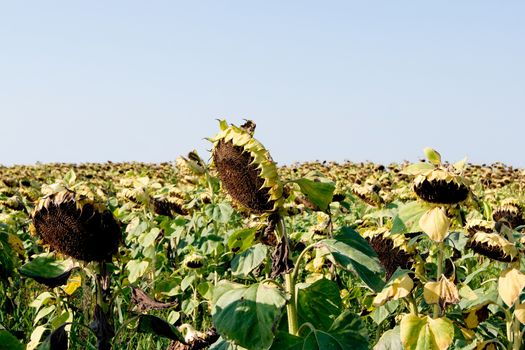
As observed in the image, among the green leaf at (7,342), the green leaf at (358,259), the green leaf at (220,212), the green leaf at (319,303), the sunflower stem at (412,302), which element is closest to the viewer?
the green leaf at (7,342)

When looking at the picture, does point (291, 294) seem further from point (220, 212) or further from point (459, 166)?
point (220, 212)

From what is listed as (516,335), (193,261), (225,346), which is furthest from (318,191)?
(193,261)

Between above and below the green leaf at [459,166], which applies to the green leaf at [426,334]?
below

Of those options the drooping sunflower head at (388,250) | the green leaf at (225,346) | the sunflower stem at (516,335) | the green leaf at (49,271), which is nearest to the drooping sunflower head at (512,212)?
the drooping sunflower head at (388,250)

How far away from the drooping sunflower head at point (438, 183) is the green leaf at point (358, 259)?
0.57 m

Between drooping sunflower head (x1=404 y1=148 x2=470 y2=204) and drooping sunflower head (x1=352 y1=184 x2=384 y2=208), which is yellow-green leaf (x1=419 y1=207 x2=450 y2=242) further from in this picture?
drooping sunflower head (x1=352 y1=184 x2=384 y2=208)

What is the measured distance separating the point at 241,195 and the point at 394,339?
86 centimetres

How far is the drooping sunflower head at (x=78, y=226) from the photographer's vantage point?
2303mm

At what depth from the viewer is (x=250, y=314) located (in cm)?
202

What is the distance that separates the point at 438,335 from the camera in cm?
234

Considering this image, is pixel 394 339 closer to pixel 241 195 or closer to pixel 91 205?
pixel 241 195

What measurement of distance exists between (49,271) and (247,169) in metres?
0.80

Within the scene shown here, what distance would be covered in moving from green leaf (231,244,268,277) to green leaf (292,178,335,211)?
26 cm

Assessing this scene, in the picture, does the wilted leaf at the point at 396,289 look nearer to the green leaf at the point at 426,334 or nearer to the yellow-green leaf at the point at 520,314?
the green leaf at the point at 426,334
